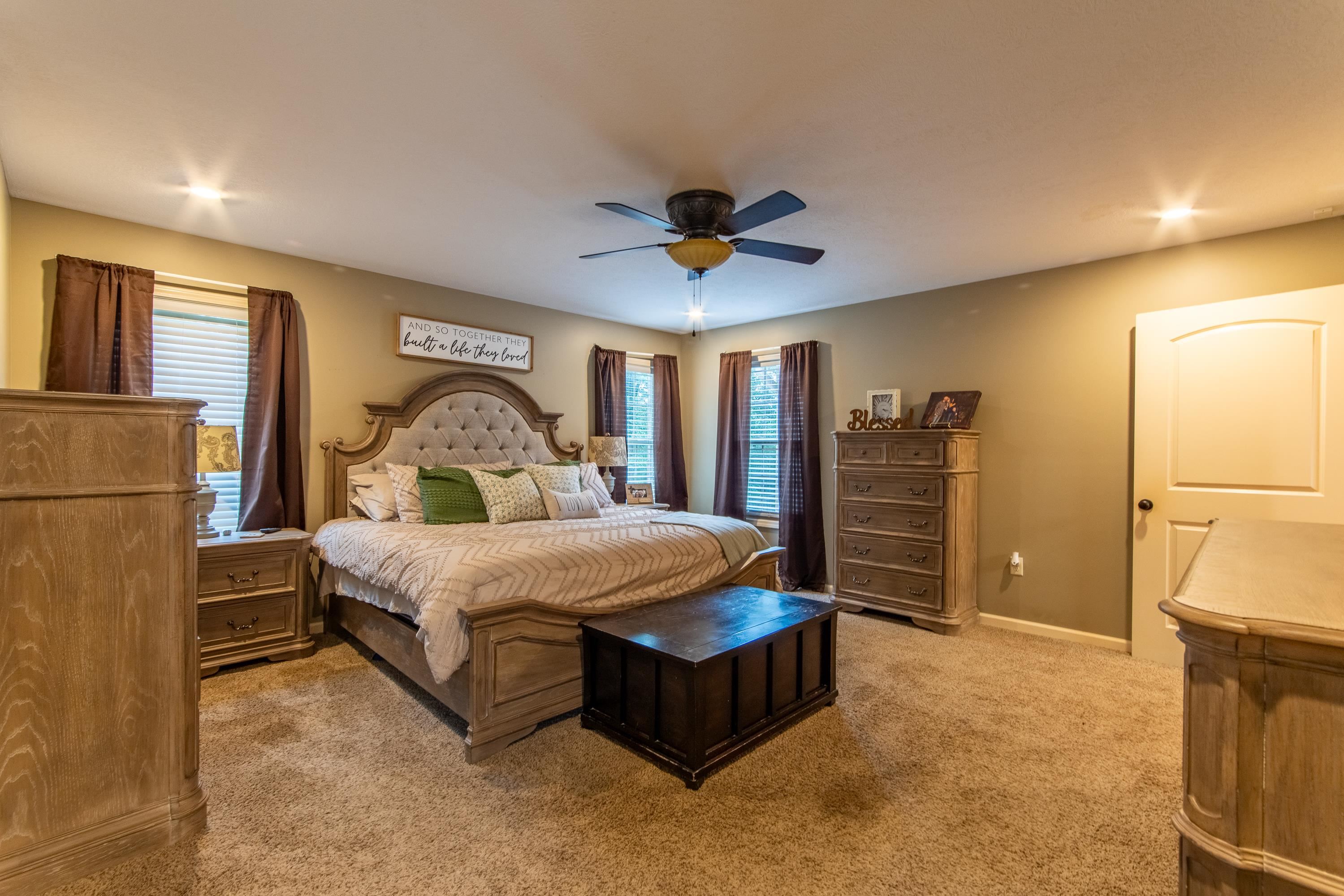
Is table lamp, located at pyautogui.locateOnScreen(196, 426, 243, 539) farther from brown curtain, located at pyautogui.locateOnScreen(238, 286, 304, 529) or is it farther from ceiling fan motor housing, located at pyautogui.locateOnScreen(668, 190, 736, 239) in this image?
ceiling fan motor housing, located at pyautogui.locateOnScreen(668, 190, 736, 239)

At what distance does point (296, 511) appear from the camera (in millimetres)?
3814

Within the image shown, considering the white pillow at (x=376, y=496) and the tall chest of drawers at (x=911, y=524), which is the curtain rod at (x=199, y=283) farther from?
the tall chest of drawers at (x=911, y=524)

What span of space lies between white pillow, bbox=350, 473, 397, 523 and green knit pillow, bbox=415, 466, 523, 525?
207 mm

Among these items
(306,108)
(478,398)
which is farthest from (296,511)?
(306,108)

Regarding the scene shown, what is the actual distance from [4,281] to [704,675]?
12.4 ft

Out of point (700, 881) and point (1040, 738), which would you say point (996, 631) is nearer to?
point (1040, 738)

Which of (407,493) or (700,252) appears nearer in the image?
(700,252)

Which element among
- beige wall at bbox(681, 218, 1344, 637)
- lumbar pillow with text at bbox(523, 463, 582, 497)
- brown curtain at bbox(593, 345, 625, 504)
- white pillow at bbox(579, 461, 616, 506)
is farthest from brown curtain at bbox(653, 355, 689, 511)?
beige wall at bbox(681, 218, 1344, 637)

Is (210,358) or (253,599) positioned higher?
(210,358)

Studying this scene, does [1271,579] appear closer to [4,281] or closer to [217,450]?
[217,450]

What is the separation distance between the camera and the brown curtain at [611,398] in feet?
18.1

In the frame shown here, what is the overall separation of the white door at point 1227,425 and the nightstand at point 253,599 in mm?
4987

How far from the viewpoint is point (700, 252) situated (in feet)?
8.96

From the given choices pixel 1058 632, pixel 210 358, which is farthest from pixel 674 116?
pixel 1058 632
